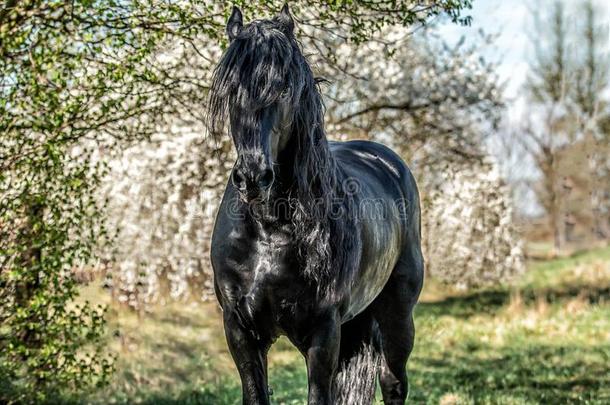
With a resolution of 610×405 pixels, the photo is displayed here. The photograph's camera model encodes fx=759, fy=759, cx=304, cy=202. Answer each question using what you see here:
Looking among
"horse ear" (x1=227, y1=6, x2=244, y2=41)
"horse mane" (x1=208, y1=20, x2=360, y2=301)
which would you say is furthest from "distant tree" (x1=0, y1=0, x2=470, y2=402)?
"horse mane" (x1=208, y1=20, x2=360, y2=301)

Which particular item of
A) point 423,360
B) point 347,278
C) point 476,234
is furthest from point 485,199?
point 347,278

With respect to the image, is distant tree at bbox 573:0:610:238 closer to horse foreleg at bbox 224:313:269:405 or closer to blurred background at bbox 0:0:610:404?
blurred background at bbox 0:0:610:404

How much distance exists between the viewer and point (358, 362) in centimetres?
483

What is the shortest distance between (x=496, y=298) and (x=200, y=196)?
8.61m

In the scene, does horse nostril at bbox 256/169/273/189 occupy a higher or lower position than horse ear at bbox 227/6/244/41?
lower

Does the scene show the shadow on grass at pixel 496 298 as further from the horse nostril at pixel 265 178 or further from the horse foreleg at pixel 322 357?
the horse nostril at pixel 265 178

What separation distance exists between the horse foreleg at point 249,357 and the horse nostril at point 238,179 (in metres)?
0.80

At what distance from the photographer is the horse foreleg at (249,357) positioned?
362 cm

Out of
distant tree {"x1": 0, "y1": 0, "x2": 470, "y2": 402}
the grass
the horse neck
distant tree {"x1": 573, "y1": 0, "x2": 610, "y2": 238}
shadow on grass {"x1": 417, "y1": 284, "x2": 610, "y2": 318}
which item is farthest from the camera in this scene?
distant tree {"x1": 573, "y1": 0, "x2": 610, "y2": 238}

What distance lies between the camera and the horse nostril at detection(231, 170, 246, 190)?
3.05 meters

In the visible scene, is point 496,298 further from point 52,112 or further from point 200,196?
point 52,112

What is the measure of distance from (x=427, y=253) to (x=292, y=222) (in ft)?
44.4

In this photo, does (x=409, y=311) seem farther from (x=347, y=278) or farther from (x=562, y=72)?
(x=562, y=72)

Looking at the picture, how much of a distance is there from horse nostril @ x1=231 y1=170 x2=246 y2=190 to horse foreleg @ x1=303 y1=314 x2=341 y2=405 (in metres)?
0.89
